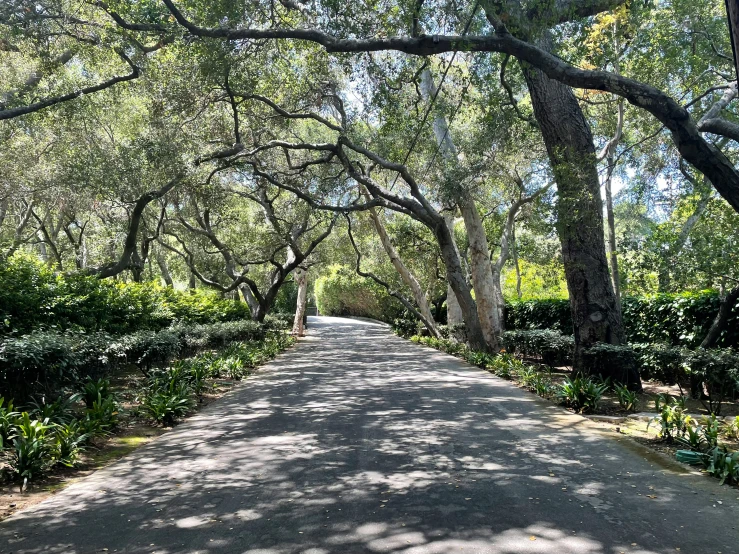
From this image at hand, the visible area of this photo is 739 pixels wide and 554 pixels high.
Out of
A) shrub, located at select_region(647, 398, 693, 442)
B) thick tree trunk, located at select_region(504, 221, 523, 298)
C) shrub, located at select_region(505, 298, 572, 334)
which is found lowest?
shrub, located at select_region(647, 398, 693, 442)

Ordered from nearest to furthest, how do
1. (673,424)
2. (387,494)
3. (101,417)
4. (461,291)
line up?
1. (387,494)
2. (673,424)
3. (101,417)
4. (461,291)

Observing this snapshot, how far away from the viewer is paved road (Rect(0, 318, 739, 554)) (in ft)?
12.4

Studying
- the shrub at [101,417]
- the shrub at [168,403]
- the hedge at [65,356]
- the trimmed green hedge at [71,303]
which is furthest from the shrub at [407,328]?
the shrub at [101,417]

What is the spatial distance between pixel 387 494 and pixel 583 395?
485cm

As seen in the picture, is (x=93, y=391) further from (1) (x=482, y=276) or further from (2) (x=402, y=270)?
(2) (x=402, y=270)

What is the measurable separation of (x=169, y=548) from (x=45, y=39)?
1132 centimetres

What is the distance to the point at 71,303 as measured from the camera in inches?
419

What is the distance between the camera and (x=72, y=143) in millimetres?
17203

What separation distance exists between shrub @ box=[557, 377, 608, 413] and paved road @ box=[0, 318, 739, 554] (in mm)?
343

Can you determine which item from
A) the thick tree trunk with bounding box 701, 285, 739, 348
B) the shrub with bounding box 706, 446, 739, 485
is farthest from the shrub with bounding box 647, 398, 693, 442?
the thick tree trunk with bounding box 701, 285, 739, 348

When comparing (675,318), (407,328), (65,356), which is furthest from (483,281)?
(407,328)

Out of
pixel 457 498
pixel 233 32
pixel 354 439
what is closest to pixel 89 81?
pixel 233 32

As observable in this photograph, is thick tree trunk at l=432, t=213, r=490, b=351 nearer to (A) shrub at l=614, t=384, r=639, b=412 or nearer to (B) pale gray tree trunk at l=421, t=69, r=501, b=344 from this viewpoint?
(B) pale gray tree trunk at l=421, t=69, r=501, b=344

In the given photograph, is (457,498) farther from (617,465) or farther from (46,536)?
(46,536)
